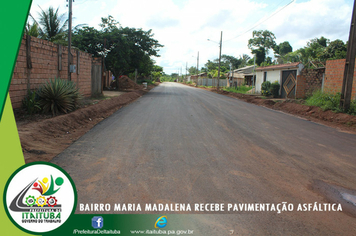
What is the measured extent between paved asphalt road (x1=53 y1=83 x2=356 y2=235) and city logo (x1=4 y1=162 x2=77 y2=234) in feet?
1.67

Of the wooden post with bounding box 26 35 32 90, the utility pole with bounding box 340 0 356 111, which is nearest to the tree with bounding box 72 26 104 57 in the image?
the wooden post with bounding box 26 35 32 90

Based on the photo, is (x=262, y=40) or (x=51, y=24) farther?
(x=262, y=40)

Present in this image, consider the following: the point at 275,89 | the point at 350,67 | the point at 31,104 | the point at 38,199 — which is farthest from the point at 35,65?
the point at 275,89

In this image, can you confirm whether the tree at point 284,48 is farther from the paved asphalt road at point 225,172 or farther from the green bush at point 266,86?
A: the paved asphalt road at point 225,172

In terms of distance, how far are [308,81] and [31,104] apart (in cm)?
2055

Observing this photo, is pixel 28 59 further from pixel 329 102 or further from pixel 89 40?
pixel 89 40

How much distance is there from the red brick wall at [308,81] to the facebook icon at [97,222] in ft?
67.5

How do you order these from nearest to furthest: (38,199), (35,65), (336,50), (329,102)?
(38,199) → (35,65) → (329,102) → (336,50)

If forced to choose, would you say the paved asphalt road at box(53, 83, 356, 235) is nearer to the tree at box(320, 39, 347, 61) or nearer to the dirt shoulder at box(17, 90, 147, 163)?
the dirt shoulder at box(17, 90, 147, 163)

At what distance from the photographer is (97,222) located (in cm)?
329

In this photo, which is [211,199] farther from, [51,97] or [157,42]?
[157,42]

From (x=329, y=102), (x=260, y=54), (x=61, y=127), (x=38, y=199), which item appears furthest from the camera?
(x=260, y=54)

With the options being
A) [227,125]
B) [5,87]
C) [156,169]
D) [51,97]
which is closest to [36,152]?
[5,87]

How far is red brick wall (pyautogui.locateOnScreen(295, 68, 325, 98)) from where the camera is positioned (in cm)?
2039
